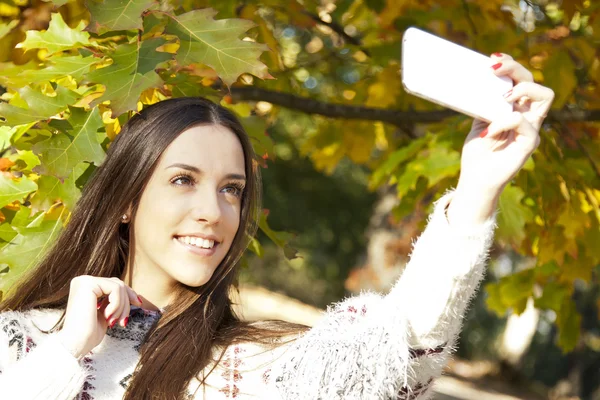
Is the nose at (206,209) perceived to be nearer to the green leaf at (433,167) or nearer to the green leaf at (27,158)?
Result: the green leaf at (27,158)

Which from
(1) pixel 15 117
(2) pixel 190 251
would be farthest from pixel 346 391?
(1) pixel 15 117

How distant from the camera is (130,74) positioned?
1972 mm

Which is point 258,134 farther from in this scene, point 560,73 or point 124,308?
point 560,73

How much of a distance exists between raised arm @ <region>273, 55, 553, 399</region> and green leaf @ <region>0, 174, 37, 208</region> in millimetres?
961

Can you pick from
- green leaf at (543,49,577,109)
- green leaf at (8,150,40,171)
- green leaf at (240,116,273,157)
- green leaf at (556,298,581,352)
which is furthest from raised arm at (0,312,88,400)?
green leaf at (556,298,581,352)

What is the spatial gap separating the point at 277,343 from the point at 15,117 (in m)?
0.81

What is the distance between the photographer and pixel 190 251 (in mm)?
1941

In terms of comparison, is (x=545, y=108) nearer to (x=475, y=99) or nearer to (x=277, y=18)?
(x=475, y=99)

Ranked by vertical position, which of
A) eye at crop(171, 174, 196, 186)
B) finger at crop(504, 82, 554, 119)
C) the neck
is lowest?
the neck

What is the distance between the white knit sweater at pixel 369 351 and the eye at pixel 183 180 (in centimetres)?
43

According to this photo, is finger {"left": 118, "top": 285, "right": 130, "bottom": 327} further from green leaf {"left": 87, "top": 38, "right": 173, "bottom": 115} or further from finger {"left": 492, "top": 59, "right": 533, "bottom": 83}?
finger {"left": 492, "top": 59, "right": 533, "bottom": 83}

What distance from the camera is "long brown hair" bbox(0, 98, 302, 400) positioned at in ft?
6.44

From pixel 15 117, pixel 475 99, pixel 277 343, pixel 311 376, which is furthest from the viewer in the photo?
pixel 15 117

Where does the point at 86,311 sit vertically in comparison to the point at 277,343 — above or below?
above
